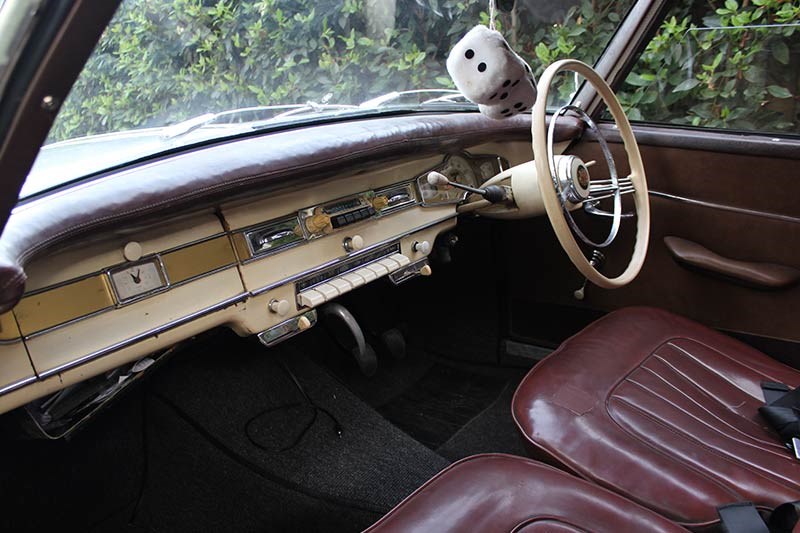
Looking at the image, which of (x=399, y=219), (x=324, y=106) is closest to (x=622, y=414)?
(x=399, y=219)

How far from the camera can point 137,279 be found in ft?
3.65

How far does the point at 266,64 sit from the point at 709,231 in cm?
139

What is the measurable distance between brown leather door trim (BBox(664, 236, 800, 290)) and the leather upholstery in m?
0.77

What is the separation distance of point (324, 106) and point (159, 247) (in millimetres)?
701

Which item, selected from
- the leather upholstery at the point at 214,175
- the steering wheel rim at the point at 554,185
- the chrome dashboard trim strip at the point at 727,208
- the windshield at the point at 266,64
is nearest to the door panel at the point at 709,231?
the chrome dashboard trim strip at the point at 727,208

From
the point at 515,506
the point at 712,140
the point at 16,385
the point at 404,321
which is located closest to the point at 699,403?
the point at 515,506

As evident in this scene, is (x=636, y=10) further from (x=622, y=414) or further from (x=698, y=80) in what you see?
(x=622, y=414)

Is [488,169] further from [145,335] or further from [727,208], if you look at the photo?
[145,335]

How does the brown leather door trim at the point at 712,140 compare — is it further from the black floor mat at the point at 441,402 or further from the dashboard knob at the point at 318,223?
the dashboard knob at the point at 318,223

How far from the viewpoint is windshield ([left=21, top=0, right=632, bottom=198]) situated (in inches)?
46.7

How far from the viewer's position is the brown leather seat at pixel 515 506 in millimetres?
1001

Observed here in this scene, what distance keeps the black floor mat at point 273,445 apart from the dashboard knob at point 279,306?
439mm

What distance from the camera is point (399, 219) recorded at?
5.45 ft

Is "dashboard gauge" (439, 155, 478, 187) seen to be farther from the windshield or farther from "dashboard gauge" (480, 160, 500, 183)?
the windshield
